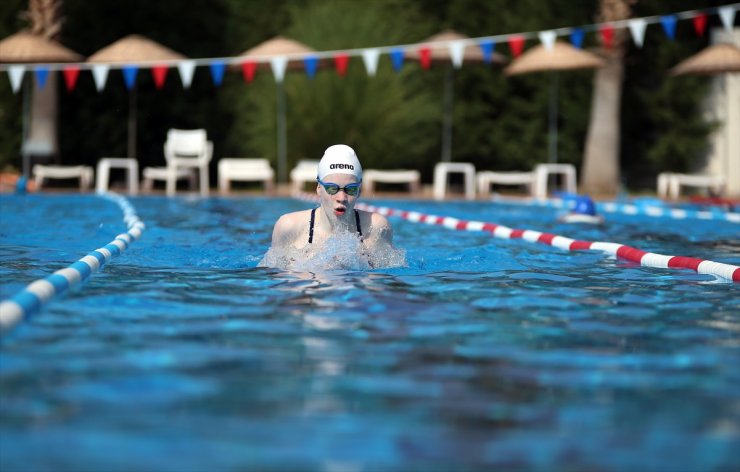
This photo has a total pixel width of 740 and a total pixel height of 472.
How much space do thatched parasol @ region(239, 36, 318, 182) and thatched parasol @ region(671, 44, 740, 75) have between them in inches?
223

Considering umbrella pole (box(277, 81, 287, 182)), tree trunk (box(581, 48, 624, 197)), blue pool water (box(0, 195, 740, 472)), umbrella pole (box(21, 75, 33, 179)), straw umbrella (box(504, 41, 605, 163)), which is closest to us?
blue pool water (box(0, 195, 740, 472))

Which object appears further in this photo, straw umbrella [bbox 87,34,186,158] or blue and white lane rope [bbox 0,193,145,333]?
straw umbrella [bbox 87,34,186,158]

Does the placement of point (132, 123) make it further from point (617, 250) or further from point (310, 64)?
point (617, 250)

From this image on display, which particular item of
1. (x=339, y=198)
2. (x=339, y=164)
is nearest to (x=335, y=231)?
(x=339, y=198)

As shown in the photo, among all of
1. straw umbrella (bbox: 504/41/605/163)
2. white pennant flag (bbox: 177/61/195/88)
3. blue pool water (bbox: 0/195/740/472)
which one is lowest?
blue pool water (bbox: 0/195/740/472)

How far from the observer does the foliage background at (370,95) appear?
1972 cm

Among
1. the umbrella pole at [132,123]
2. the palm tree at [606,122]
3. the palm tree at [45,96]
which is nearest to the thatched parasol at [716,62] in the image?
the palm tree at [606,122]

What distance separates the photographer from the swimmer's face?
6.92 meters

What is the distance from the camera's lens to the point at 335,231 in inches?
279

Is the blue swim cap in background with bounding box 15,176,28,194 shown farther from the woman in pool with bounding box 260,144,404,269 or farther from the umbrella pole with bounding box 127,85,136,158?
the woman in pool with bounding box 260,144,404,269

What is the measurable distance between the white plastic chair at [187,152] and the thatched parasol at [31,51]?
2.32m

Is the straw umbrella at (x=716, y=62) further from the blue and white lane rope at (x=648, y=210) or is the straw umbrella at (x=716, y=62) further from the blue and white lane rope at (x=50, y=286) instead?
the blue and white lane rope at (x=50, y=286)

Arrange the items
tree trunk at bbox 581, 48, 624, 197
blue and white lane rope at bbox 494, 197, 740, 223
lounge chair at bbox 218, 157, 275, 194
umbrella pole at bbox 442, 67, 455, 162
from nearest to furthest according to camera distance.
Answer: blue and white lane rope at bbox 494, 197, 740, 223
lounge chair at bbox 218, 157, 275, 194
tree trunk at bbox 581, 48, 624, 197
umbrella pole at bbox 442, 67, 455, 162

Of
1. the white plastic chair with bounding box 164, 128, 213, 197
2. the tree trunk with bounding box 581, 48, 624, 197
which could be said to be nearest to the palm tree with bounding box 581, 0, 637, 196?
the tree trunk with bounding box 581, 48, 624, 197
